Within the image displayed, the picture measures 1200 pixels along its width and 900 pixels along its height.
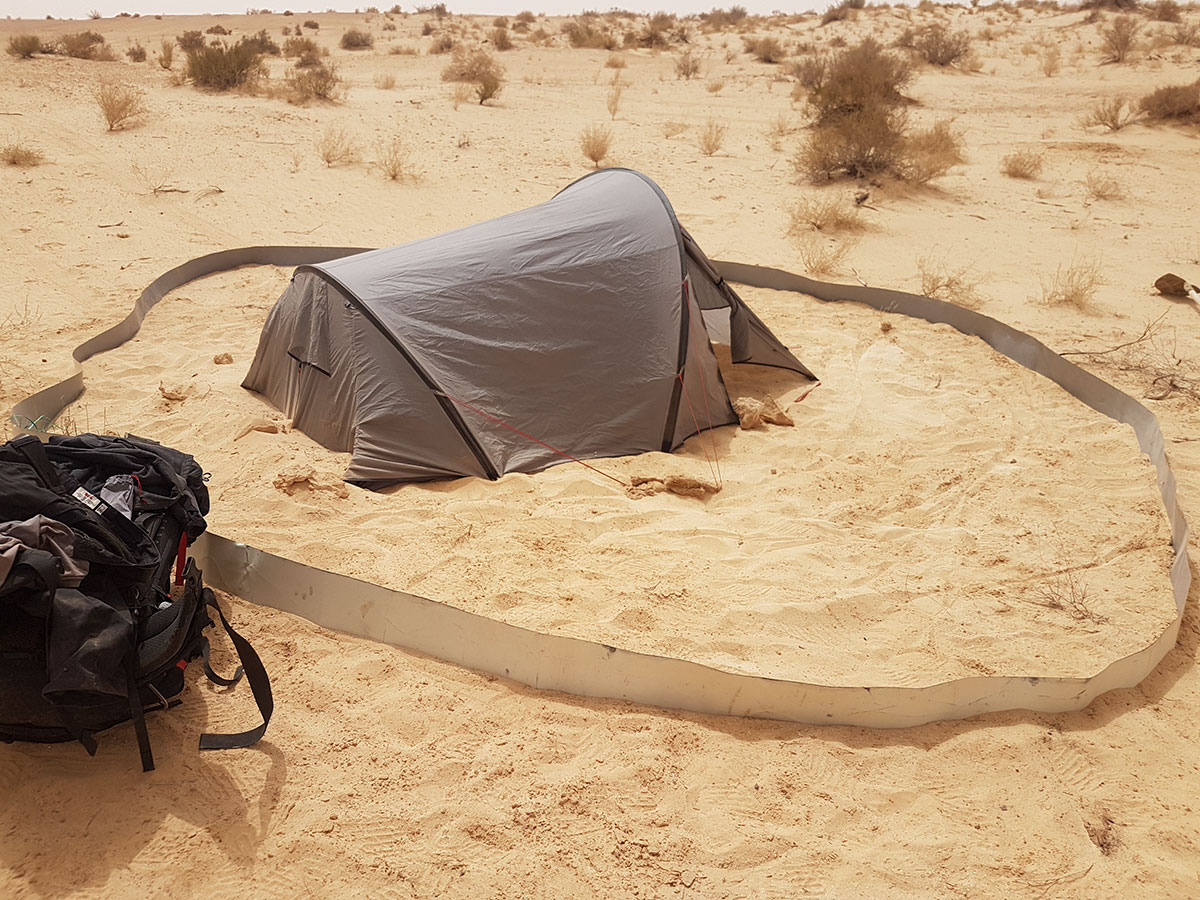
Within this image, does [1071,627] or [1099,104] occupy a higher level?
[1099,104]

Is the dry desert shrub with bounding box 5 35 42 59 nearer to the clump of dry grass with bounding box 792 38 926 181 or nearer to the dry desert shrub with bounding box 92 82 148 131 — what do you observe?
the dry desert shrub with bounding box 92 82 148 131

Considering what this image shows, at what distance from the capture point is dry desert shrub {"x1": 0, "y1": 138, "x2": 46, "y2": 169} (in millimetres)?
9445

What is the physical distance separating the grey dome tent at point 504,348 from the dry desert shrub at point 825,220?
394cm

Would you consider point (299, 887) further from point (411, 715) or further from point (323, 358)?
point (323, 358)

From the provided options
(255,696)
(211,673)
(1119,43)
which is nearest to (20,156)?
(211,673)

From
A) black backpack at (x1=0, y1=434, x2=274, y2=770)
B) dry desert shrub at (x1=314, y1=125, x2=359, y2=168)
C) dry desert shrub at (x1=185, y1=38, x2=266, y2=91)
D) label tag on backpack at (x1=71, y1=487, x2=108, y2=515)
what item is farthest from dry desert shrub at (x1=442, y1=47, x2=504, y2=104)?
label tag on backpack at (x1=71, y1=487, x2=108, y2=515)

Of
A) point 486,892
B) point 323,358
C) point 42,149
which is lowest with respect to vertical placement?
point 486,892

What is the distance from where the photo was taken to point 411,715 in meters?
3.08

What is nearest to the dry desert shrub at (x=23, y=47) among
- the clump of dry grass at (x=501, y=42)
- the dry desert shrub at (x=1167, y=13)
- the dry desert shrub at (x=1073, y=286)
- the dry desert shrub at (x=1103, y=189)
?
the clump of dry grass at (x=501, y=42)

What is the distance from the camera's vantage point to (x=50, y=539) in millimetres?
2564

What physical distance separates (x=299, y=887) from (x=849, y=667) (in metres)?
2.04

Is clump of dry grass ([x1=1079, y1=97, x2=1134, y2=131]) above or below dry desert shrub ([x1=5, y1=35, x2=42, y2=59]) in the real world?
below

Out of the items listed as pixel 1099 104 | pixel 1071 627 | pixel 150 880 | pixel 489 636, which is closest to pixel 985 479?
pixel 1071 627

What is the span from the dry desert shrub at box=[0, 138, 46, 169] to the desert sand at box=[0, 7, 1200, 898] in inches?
32.9
